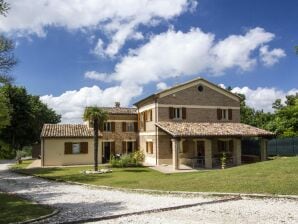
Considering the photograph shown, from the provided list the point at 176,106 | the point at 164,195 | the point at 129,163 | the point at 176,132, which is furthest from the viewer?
the point at 176,106

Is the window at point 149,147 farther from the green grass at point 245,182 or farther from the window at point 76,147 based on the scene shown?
the green grass at point 245,182

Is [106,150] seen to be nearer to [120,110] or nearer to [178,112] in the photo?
[120,110]

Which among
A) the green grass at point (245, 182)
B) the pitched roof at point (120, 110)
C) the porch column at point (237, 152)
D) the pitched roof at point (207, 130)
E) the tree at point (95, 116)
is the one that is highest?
the pitched roof at point (120, 110)

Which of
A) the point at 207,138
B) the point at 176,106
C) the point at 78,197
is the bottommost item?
the point at 78,197

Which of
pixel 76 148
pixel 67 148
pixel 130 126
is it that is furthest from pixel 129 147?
pixel 67 148

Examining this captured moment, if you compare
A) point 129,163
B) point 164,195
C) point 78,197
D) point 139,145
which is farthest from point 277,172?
point 139,145

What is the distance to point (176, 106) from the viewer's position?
36219 millimetres

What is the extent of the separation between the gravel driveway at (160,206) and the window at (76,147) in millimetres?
20208

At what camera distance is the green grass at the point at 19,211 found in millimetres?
11688

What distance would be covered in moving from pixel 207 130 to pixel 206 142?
117 cm

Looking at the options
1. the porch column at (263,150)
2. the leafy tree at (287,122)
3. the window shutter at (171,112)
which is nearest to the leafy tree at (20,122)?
the window shutter at (171,112)

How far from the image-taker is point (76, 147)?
127ft

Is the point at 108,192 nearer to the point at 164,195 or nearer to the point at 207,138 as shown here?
the point at 164,195

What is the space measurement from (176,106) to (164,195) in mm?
20404
